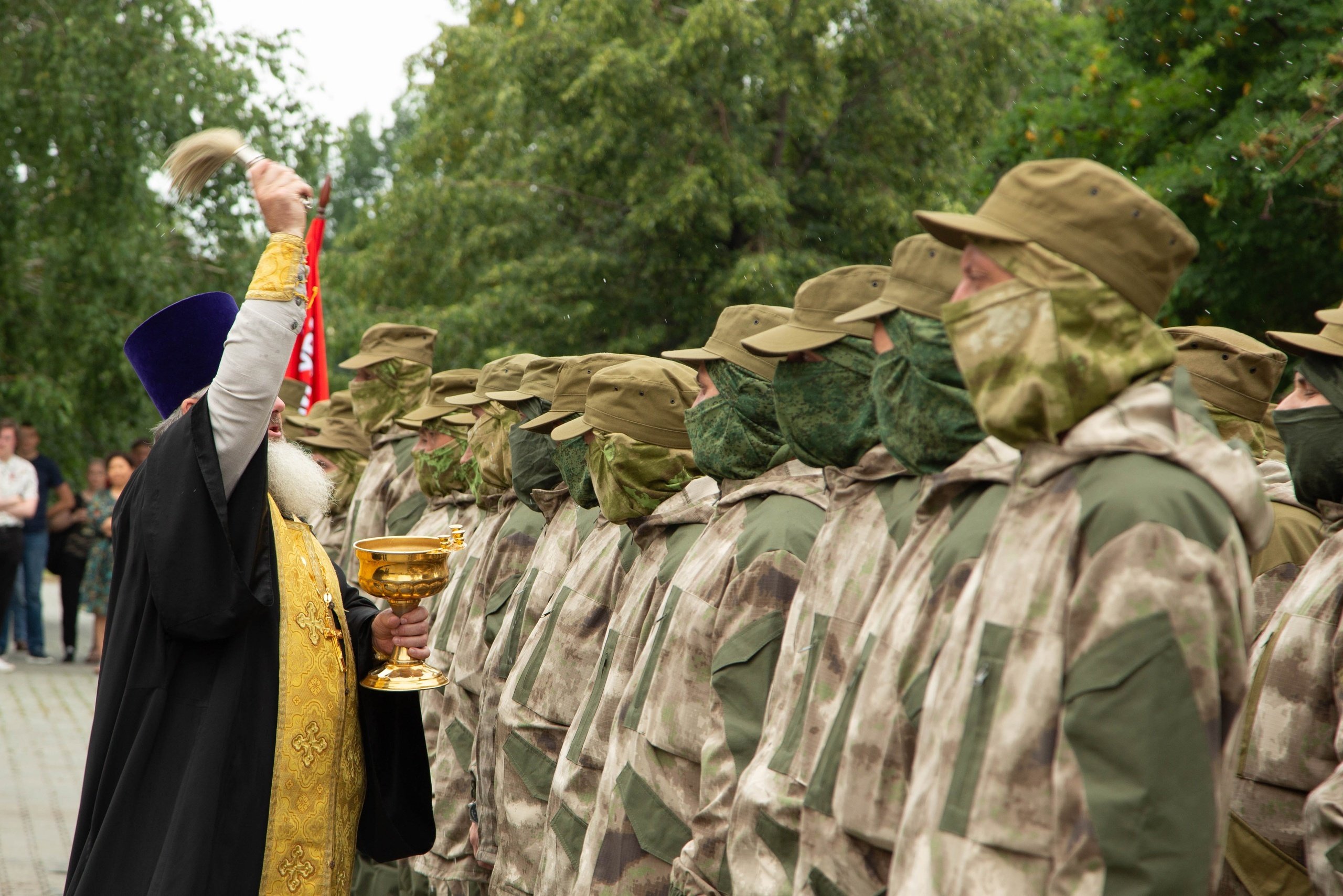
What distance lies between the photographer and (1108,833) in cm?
224

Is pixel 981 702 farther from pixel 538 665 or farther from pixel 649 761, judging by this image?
pixel 538 665

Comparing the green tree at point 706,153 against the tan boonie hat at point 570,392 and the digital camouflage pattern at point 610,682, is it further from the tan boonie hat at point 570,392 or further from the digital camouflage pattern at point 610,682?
the digital camouflage pattern at point 610,682

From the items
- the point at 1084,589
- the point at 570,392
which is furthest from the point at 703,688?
the point at 570,392

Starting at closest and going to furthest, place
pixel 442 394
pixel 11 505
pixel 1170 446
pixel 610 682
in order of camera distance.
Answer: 1. pixel 1170 446
2. pixel 610 682
3. pixel 442 394
4. pixel 11 505

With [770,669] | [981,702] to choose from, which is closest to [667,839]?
[770,669]

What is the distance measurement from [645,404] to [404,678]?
1.57 m

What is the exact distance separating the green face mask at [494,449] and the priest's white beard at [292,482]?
2.89 meters

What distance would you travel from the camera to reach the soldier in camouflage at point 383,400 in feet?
33.8

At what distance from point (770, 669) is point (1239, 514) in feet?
5.55

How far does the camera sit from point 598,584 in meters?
5.59

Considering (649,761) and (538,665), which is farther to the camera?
(538,665)

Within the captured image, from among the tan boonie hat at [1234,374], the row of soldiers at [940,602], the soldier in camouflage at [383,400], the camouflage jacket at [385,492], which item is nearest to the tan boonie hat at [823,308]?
the row of soldiers at [940,602]

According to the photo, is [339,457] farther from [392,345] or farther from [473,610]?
[473,610]

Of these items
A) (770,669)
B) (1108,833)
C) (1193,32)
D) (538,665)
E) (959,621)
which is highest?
(1193,32)
